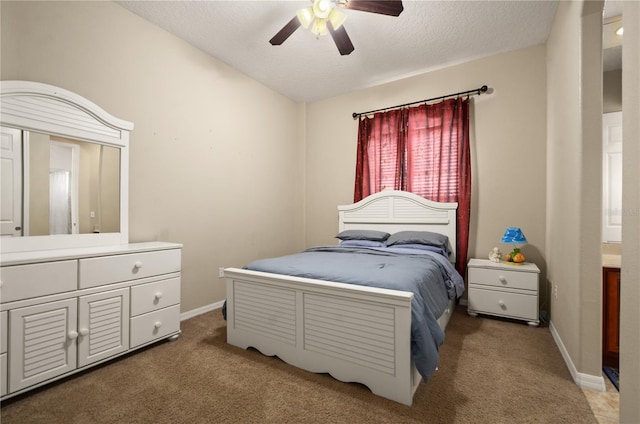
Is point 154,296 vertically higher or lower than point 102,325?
higher

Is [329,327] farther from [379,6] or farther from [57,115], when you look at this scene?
[57,115]

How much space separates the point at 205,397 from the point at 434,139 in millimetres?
3324

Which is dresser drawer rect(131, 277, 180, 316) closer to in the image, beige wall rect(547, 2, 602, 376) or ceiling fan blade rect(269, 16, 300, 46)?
ceiling fan blade rect(269, 16, 300, 46)

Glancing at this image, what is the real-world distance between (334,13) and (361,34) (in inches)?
29.1

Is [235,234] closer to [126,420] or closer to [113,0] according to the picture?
[126,420]

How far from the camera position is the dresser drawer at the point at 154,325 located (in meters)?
2.10

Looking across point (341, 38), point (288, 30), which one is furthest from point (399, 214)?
point (288, 30)

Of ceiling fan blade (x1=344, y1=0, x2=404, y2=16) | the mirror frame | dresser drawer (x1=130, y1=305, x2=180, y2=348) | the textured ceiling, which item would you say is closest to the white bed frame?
dresser drawer (x1=130, y1=305, x2=180, y2=348)

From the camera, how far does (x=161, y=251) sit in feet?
7.45

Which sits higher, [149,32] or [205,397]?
[149,32]

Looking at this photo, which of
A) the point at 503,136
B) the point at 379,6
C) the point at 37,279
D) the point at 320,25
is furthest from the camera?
the point at 503,136

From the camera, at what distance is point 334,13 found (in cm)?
219

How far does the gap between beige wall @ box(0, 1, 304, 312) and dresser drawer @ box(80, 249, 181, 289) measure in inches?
18.3

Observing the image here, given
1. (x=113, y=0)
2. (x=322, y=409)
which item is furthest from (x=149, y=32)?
(x=322, y=409)
